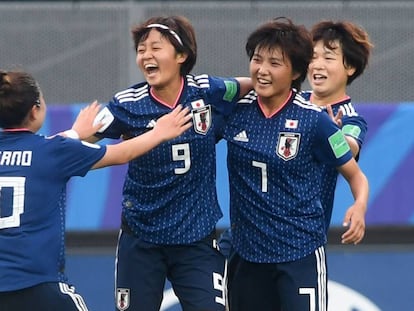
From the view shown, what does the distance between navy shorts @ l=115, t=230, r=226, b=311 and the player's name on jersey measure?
727 millimetres

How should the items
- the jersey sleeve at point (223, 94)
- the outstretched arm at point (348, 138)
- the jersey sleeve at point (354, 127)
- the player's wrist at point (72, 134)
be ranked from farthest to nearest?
the jersey sleeve at point (354, 127), the outstretched arm at point (348, 138), the jersey sleeve at point (223, 94), the player's wrist at point (72, 134)

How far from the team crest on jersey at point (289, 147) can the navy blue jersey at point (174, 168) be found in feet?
1.12

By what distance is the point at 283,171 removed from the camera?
5305mm

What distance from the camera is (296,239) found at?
537cm

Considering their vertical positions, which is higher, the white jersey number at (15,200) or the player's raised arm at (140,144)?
the player's raised arm at (140,144)

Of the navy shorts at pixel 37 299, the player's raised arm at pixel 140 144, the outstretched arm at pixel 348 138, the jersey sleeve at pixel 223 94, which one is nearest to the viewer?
the navy shorts at pixel 37 299

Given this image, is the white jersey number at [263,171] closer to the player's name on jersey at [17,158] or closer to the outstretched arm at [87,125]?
the outstretched arm at [87,125]

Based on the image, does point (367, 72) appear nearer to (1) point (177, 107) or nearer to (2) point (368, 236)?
(2) point (368, 236)

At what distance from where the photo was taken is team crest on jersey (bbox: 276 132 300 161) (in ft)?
17.4

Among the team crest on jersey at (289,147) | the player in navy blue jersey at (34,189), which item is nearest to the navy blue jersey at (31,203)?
the player in navy blue jersey at (34,189)

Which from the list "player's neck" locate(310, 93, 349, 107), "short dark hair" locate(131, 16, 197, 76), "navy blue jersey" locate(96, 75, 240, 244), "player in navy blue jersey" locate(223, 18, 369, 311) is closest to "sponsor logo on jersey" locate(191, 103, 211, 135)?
"navy blue jersey" locate(96, 75, 240, 244)

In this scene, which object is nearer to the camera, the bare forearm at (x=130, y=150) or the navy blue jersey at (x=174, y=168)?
the bare forearm at (x=130, y=150)

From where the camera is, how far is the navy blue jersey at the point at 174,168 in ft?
17.6

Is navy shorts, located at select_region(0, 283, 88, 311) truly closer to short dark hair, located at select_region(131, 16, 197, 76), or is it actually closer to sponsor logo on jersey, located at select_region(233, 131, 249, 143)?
sponsor logo on jersey, located at select_region(233, 131, 249, 143)
